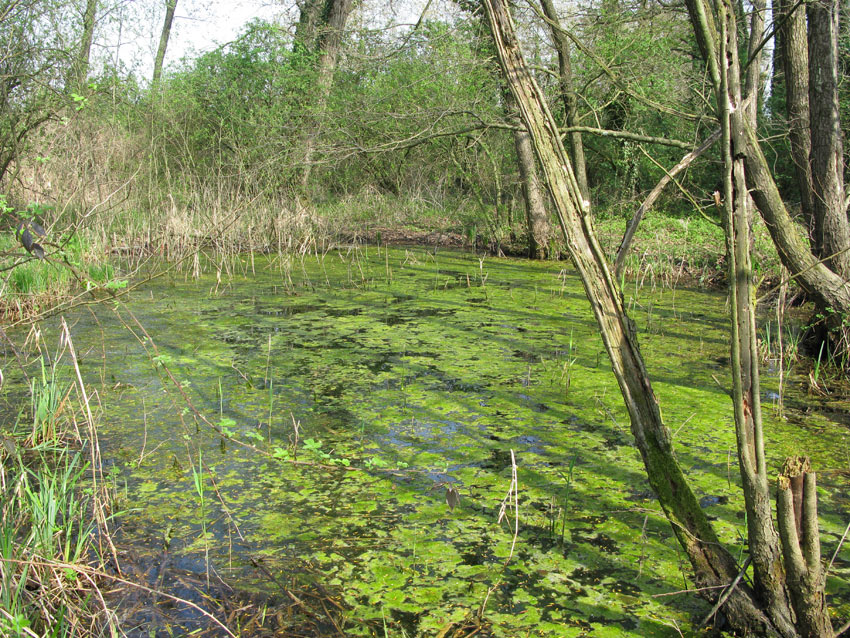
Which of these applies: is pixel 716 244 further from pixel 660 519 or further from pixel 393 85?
pixel 660 519

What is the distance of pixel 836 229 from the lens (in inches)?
172

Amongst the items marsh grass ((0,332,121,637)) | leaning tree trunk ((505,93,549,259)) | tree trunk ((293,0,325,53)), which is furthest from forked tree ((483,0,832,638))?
tree trunk ((293,0,325,53))

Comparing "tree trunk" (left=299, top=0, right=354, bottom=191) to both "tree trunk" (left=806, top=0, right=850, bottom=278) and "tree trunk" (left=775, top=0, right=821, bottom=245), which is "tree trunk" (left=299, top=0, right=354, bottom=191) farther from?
"tree trunk" (left=806, top=0, right=850, bottom=278)

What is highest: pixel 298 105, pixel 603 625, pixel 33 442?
pixel 298 105

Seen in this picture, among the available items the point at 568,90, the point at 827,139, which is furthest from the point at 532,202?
the point at 827,139

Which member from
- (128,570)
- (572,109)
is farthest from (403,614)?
(572,109)

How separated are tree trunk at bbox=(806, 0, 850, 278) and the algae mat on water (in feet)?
3.06

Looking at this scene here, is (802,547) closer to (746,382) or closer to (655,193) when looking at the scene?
(746,382)

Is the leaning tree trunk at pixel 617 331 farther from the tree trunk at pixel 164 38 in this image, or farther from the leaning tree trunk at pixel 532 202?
the tree trunk at pixel 164 38

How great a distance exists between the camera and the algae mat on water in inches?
82.2

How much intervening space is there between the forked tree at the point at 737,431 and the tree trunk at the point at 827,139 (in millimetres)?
2952

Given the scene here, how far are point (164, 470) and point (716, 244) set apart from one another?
6775 mm

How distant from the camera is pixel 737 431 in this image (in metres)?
1.72

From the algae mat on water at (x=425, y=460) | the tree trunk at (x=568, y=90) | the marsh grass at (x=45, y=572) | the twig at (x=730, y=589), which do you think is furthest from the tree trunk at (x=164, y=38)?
the twig at (x=730, y=589)
